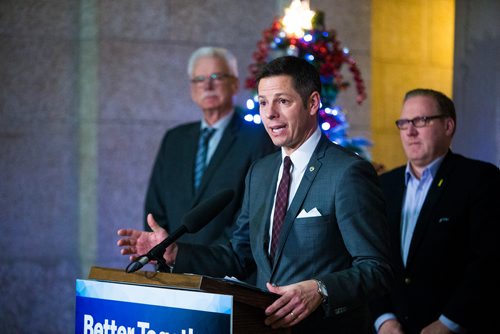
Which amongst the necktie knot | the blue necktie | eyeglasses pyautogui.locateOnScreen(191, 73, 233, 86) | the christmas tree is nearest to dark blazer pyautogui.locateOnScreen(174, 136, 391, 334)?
the blue necktie

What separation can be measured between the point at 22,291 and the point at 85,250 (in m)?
0.53

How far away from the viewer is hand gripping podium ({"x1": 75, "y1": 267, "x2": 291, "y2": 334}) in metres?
2.20

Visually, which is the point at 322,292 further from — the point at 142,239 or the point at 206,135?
the point at 206,135

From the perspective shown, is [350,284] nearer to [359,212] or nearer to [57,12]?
[359,212]

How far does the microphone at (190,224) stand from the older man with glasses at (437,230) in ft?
3.91

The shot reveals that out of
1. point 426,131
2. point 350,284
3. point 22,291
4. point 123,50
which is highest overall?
point 123,50

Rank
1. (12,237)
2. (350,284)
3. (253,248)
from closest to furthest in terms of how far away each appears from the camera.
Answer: (350,284), (253,248), (12,237)

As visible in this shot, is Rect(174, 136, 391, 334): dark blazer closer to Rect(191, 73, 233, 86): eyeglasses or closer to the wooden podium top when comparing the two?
the wooden podium top

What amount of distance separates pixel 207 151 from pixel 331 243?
203 centimetres

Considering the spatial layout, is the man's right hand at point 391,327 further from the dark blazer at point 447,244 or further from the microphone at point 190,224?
the microphone at point 190,224

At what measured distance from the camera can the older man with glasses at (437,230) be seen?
3312 mm

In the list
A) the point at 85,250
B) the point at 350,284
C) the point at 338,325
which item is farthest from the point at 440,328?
the point at 85,250

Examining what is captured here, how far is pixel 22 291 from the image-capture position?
228 inches

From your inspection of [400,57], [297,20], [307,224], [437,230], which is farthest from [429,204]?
[400,57]
